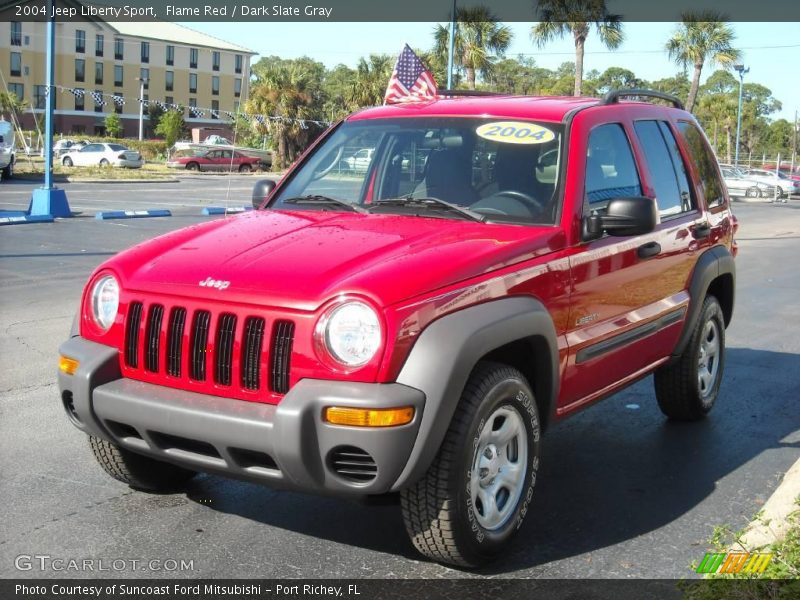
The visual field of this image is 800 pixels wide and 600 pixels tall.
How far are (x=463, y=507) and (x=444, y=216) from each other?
4.69ft

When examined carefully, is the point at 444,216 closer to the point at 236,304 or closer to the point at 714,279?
the point at 236,304

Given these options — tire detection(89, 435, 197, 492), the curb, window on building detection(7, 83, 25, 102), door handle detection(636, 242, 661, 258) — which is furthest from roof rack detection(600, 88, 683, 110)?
window on building detection(7, 83, 25, 102)

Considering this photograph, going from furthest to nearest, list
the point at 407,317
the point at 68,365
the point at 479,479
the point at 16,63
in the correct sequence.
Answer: the point at 16,63 < the point at 68,365 < the point at 479,479 < the point at 407,317

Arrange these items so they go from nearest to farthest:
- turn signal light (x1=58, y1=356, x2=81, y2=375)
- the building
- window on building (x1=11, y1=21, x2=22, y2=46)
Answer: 1. turn signal light (x1=58, y1=356, x2=81, y2=375)
2. window on building (x1=11, y1=21, x2=22, y2=46)
3. the building

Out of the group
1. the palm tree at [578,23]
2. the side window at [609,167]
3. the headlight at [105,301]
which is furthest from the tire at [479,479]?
the palm tree at [578,23]

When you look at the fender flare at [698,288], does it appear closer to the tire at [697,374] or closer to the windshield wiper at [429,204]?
the tire at [697,374]

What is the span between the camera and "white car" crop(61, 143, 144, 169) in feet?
144

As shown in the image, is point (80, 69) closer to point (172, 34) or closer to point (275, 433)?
point (172, 34)

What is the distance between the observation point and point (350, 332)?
3.49m

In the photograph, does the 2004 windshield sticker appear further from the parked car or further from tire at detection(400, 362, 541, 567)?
the parked car

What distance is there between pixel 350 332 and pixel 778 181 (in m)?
41.5

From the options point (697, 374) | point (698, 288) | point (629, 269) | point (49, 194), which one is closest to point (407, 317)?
point (629, 269)

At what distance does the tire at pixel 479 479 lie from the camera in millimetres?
3613

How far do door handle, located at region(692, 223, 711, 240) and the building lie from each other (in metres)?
73.6
